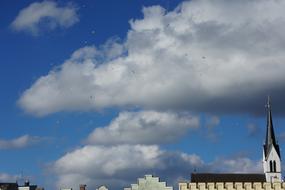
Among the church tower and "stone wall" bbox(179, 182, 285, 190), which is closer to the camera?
"stone wall" bbox(179, 182, 285, 190)

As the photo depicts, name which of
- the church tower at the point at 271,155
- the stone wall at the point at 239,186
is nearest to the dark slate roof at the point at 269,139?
the church tower at the point at 271,155

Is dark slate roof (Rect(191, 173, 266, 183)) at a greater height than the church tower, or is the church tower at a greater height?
the church tower

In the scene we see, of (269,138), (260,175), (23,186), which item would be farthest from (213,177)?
(269,138)

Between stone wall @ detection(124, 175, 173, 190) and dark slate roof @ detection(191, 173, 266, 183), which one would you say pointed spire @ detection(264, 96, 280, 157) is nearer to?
dark slate roof @ detection(191, 173, 266, 183)

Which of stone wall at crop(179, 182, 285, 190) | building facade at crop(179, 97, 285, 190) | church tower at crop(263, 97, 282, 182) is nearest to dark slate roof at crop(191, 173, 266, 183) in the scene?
building facade at crop(179, 97, 285, 190)

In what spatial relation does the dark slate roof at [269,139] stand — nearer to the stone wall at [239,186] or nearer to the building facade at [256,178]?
the building facade at [256,178]

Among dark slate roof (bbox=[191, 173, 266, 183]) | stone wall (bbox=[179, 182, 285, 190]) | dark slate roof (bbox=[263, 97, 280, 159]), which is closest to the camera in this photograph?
stone wall (bbox=[179, 182, 285, 190])

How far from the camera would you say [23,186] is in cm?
13125

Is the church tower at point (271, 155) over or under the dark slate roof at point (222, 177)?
over

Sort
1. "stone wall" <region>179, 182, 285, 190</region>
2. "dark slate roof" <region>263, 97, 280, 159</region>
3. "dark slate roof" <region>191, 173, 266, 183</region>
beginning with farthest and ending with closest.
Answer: "dark slate roof" <region>263, 97, 280, 159</region>, "dark slate roof" <region>191, 173, 266, 183</region>, "stone wall" <region>179, 182, 285, 190</region>

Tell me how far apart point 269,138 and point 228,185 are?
10238 centimetres

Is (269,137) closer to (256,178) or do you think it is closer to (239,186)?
(256,178)

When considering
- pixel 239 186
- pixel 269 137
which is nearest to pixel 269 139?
pixel 269 137

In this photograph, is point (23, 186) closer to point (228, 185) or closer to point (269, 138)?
point (228, 185)
